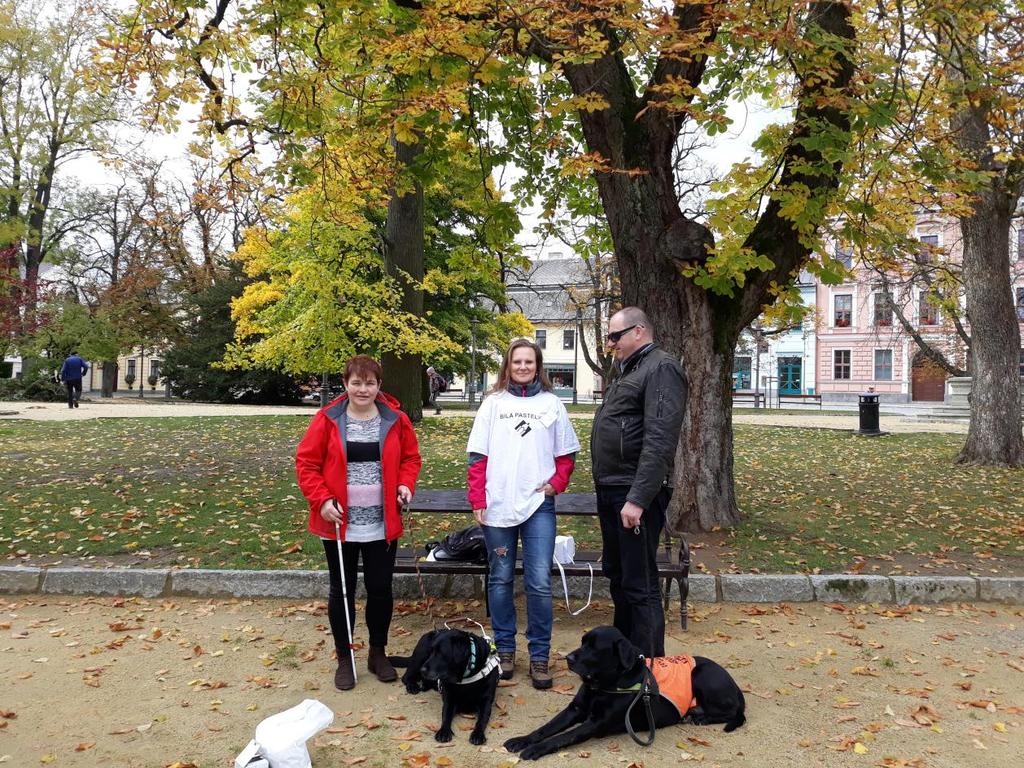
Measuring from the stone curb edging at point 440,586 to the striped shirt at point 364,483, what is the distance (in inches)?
71.5

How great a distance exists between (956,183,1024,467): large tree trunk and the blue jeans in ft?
38.7

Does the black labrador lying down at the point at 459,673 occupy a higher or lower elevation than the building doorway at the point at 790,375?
lower

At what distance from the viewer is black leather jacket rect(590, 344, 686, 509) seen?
4.09 metres

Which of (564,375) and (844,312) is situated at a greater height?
(844,312)

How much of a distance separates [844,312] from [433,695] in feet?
191

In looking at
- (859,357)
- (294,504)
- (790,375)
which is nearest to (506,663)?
(294,504)

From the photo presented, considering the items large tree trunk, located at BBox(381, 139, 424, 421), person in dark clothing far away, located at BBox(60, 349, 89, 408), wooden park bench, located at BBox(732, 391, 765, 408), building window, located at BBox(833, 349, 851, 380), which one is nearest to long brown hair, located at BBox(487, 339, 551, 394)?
large tree trunk, located at BBox(381, 139, 424, 421)

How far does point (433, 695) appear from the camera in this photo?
428cm

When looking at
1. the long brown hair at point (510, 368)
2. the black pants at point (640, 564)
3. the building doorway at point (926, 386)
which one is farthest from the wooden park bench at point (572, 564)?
the building doorway at point (926, 386)

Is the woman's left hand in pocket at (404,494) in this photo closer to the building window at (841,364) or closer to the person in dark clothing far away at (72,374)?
the person in dark clothing far away at (72,374)

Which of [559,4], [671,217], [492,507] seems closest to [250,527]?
[492,507]

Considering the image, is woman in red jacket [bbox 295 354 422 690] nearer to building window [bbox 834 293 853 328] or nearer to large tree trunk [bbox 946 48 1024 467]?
large tree trunk [bbox 946 48 1024 467]

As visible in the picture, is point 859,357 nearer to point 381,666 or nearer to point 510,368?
point 510,368

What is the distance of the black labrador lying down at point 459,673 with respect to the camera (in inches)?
149
